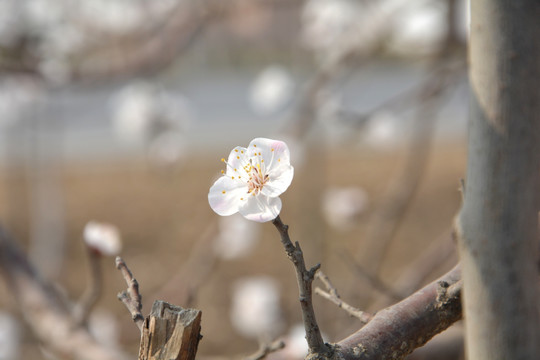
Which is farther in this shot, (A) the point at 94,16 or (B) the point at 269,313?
(A) the point at 94,16

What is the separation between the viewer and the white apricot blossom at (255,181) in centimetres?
44

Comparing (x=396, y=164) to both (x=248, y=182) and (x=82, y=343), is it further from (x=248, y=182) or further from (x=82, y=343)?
(x=248, y=182)

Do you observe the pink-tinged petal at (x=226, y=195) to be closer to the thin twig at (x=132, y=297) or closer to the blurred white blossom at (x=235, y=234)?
the thin twig at (x=132, y=297)

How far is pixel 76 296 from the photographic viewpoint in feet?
9.91

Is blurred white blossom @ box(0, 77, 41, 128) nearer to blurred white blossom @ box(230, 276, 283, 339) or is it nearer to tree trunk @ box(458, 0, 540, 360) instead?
blurred white blossom @ box(230, 276, 283, 339)

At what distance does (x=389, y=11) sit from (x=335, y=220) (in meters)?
1.01

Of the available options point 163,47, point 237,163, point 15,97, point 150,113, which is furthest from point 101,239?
point 15,97

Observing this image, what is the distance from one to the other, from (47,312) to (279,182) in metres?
0.77

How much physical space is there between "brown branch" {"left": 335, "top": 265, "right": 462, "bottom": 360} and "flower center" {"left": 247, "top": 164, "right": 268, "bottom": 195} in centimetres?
13

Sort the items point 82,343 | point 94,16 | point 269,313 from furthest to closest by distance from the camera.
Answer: point 94,16 < point 269,313 < point 82,343

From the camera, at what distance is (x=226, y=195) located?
46 centimetres

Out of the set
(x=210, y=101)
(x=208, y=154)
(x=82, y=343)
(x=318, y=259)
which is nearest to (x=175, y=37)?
(x=318, y=259)

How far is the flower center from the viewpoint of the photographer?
1.51 feet

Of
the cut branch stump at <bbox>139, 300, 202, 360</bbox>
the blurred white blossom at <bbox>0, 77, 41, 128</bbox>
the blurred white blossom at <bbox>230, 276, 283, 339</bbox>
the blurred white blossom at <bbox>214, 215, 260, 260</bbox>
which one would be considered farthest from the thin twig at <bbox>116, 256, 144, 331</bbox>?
the blurred white blossom at <bbox>0, 77, 41, 128</bbox>
